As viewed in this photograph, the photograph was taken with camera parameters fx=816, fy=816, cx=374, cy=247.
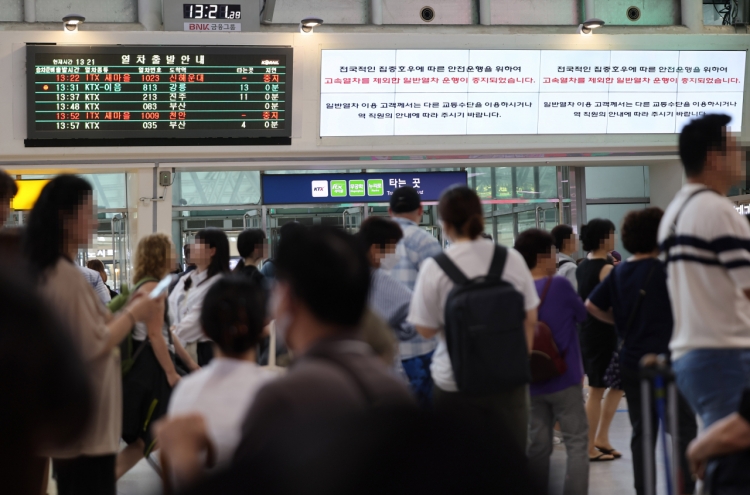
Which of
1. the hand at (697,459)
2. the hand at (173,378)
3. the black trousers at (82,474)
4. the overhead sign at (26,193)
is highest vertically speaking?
the overhead sign at (26,193)

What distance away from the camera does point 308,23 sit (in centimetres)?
864

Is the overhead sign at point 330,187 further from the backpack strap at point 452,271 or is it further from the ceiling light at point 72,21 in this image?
the backpack strap at point 452,271

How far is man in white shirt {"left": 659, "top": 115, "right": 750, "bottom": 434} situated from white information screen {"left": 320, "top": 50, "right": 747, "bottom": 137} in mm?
6392

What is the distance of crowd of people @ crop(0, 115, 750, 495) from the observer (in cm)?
82

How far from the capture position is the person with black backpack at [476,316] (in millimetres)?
3033

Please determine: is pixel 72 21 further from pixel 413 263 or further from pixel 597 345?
pixel 597 345

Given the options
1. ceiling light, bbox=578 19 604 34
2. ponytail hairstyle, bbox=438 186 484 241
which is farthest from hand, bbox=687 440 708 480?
ceiling light, bbox=578 19 604 34

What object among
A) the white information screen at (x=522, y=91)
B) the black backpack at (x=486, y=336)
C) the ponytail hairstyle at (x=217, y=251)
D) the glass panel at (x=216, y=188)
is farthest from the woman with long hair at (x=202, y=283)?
the glass panel at (x=216, y=188)

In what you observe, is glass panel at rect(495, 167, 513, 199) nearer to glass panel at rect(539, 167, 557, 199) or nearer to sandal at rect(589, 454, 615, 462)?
glass panel at rect(539, 167, 557, 199)

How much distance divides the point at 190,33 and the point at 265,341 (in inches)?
190

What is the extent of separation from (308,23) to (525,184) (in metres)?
3.60

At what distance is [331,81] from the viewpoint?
888cm

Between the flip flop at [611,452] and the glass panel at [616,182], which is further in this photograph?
the glass panel at [616,182]

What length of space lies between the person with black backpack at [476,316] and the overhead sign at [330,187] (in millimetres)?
6498
